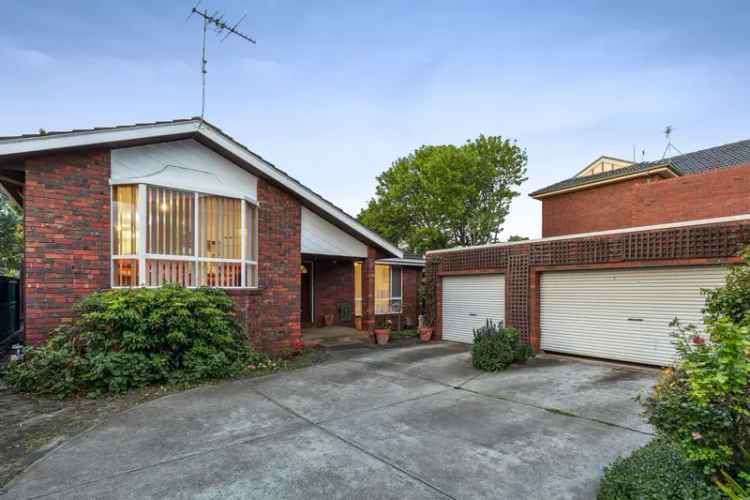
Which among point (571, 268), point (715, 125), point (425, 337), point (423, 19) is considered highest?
point (423, 19)

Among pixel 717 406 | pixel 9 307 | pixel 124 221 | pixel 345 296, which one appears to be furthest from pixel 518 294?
pixel 9 307

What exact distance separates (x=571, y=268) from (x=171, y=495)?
9053mm

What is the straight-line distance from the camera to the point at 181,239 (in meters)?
7.35

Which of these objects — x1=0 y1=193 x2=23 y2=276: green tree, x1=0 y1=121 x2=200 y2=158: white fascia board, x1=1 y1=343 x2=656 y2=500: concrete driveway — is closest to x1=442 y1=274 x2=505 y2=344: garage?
x1=1 y1=343 x2=656 y2=500: concrete driveway

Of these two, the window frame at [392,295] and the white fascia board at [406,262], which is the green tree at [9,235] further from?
the white fascia board at [406,262]

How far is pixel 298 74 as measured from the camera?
1237 centimetres

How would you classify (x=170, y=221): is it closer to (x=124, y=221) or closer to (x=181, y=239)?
(x=181, y=239)

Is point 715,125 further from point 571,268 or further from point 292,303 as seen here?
point 292,303

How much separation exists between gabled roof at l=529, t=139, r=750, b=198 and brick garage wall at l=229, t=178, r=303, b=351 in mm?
12234

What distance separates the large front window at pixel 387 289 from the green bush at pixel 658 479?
1174 centimetres

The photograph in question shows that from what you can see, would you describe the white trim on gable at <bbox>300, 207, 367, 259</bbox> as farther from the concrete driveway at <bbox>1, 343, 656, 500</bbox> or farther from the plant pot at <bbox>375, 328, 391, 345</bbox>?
the concrete driveway at <bbox>1, 343, 656, 500</bbox>

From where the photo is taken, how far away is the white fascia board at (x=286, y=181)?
766cm

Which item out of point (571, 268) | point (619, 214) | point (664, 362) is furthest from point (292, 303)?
point (619, 214)

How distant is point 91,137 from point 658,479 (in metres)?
8.60
